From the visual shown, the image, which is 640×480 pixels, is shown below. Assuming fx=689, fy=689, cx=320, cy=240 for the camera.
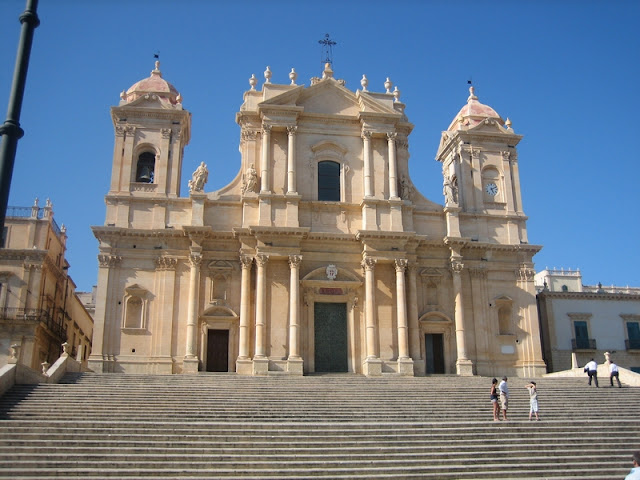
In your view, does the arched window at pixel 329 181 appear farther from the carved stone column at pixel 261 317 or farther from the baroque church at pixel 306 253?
the carved stone column at pixel 261 317

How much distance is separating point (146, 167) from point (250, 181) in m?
4.99

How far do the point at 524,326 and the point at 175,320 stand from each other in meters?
15.6

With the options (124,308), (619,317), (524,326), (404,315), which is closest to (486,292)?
(524,326)

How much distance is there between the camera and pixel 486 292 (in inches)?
1235

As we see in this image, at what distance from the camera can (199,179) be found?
99.4ft

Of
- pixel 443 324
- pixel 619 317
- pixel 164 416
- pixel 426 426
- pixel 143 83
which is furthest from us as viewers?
pixel 619 317

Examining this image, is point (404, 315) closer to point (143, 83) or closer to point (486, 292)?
point (486, 292)

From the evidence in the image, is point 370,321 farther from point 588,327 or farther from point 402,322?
point 588,327

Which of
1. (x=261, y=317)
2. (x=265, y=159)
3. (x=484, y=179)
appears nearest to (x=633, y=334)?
(x=484, y=179)

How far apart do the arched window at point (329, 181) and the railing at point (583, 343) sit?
15.2 metres

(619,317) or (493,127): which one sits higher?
(493,127)

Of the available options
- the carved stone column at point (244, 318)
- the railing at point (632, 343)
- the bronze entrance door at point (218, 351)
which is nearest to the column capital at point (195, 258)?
the carved stone column at point (244, 318)

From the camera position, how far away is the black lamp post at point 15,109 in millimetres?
7887

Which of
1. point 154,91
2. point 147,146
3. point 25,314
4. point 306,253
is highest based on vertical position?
point 154,91
